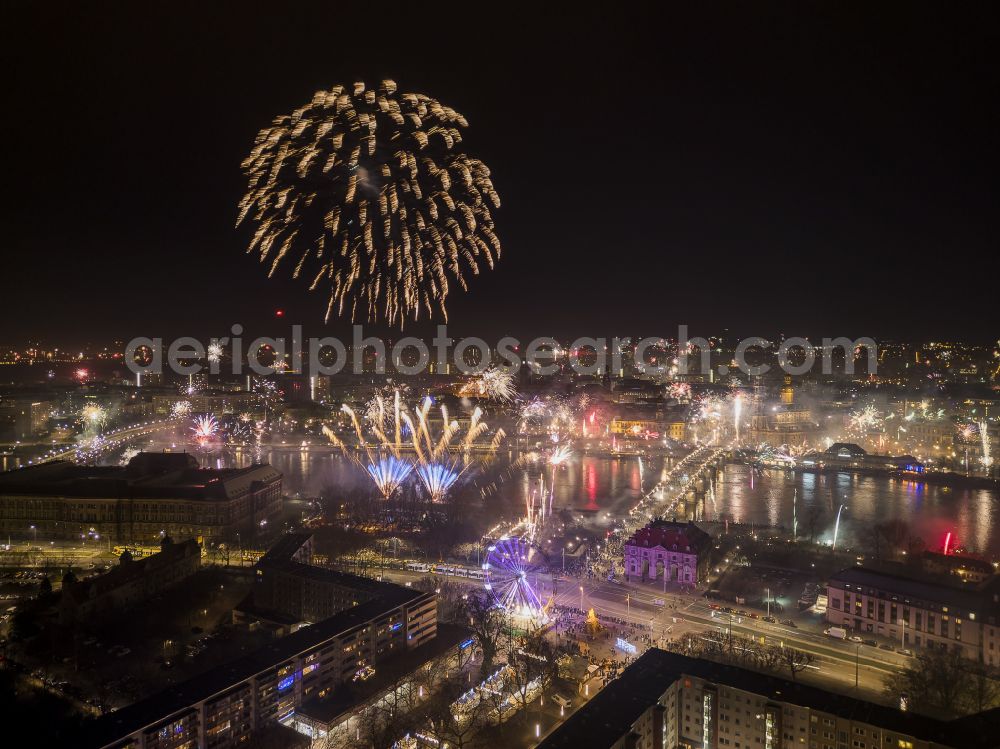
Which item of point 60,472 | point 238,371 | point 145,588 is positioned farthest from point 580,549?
point 238,371

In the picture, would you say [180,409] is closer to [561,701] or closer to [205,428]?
[205,428]

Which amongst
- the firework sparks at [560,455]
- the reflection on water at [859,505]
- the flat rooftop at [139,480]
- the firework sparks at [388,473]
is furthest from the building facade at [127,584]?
the firework sparks at [560,455]

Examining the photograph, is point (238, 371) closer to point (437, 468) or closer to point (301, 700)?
point (437, 468)

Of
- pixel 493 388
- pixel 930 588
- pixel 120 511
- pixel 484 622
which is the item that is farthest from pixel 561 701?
pixel 493 388

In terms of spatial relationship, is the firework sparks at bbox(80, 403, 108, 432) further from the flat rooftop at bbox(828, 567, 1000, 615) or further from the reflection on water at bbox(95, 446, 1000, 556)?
the flat rooftop at bbox(828, 567, 1000, 615)

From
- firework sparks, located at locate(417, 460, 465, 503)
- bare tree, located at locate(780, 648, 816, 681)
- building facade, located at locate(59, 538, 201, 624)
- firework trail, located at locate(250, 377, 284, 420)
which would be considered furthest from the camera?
firework trail, located at locate(250, 377, 284, 420)

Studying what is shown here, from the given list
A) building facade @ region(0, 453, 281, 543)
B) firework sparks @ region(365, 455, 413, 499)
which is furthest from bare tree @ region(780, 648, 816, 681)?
building facade @ region(0, 453, 281, 543)

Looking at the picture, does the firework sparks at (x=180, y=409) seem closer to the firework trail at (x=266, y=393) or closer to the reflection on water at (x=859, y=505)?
the firework trail at (x=266, y=393)
